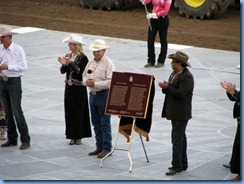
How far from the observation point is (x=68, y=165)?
42.2ft

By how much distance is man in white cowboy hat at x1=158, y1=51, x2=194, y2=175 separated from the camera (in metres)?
12.1

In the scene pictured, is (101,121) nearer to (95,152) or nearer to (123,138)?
(95,152)

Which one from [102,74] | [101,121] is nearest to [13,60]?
[102,74]

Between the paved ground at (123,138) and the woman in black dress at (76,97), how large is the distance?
252 millimetres

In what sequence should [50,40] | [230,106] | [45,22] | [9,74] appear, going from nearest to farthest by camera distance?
[9,74]
[230,106]
[50,40]
[45,22]

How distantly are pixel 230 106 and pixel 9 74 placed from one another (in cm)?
491

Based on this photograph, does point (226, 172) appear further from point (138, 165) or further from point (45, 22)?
point (45, 22)

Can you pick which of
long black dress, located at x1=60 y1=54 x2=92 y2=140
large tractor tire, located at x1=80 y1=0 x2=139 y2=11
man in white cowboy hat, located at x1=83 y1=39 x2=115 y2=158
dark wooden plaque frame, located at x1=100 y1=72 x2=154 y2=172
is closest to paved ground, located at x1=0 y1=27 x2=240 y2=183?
long black dress, located at x1=60 y1=54 x2=92 y2=140

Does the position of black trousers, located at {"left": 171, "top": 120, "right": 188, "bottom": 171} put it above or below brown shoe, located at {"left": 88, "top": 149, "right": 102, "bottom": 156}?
above

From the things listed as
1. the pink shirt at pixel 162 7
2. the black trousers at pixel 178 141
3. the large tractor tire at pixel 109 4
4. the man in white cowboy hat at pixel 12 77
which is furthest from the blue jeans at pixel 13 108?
the large tractor tire at pixel 109 4

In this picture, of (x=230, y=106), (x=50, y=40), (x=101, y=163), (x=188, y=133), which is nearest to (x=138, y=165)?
(x=101, y=163)

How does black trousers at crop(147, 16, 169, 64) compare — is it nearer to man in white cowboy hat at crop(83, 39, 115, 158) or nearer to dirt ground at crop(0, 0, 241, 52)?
dirt ground at crop(0, 0, 241, 52)

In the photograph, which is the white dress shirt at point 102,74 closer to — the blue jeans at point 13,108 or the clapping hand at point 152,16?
the blue jeans at point 13,108

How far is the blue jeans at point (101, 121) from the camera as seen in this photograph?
13125 mm
